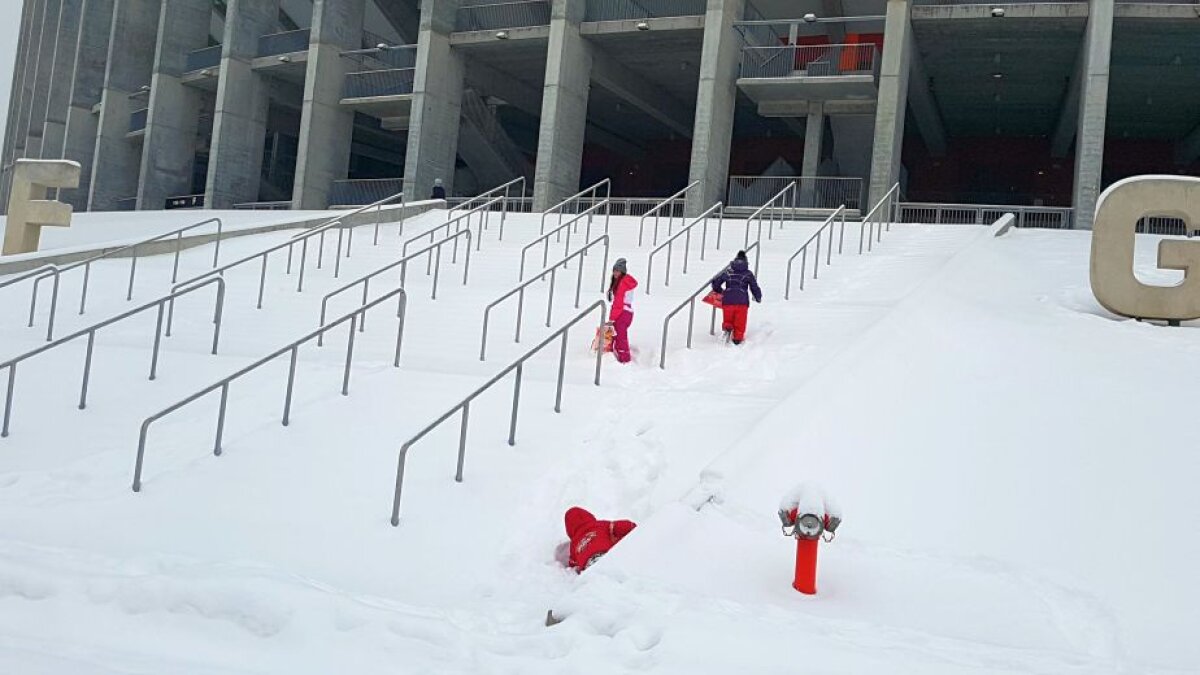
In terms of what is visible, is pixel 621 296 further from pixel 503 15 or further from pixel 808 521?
pixel 503 15

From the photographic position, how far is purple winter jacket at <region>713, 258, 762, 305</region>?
9.87 metres

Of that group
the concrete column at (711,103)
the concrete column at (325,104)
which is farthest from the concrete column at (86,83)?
the concrete column at (711,103)

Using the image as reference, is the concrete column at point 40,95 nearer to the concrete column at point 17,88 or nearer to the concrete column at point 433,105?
the concrete column at point 17,88

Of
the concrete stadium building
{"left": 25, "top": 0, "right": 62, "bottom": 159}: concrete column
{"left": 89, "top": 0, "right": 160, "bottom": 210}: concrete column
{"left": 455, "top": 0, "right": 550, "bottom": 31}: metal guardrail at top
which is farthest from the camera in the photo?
{"left": 25, "top": 0, "right": 62, "bottom": 159}: concrete column

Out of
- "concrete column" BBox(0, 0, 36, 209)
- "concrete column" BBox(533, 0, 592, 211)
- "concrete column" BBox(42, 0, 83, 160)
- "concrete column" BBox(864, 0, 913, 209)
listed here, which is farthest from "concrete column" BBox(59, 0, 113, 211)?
"concrete column" BBox(864, 0, 913, 209)

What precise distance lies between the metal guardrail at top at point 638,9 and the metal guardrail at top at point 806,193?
4.86 m

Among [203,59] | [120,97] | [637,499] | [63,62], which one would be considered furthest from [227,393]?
[63,62]

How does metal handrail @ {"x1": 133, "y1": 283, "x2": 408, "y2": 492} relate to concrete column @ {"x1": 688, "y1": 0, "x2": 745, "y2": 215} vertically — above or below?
below

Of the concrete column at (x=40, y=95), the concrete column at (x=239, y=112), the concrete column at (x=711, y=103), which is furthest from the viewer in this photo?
the concrete column at (x=40, y=95)

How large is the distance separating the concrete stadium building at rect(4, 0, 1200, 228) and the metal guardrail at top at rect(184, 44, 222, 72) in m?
0.08

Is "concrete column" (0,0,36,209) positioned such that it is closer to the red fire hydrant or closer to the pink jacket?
the pink jacket

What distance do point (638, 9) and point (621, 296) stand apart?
19.6 m

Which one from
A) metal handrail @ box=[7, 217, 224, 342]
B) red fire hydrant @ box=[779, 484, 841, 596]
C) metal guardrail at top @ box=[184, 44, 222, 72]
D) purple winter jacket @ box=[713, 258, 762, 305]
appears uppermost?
metal guardrail at top @ box=[184, 44, 222, 72]

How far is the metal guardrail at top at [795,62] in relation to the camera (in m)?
24.0
